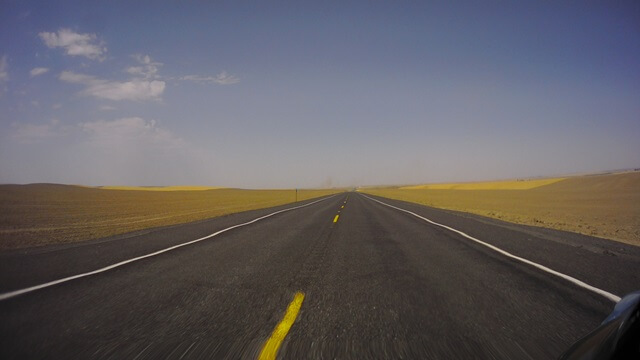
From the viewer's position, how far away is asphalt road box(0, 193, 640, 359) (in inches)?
113

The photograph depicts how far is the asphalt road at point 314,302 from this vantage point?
2.87 metres

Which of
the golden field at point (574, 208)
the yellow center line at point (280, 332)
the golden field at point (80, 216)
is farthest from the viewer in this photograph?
the golden field at point (574, 208)

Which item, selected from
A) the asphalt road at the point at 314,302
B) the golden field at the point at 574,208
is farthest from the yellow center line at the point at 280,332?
the golden field at the point at 574,208

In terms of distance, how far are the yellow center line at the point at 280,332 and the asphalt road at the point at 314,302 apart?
6 cm

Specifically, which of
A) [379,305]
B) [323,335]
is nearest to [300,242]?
[379,305]

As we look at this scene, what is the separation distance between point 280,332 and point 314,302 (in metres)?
0.99

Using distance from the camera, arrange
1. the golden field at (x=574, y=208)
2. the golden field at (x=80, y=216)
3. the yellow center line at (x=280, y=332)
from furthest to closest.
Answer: the golden field at (x=574, y=208) < the golden field at (x=80, y=216) < the yellow center line at (x=280, y=332)

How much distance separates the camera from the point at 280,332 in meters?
3.09

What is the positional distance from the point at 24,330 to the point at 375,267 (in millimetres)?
4931

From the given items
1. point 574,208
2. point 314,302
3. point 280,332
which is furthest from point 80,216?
point 574,208

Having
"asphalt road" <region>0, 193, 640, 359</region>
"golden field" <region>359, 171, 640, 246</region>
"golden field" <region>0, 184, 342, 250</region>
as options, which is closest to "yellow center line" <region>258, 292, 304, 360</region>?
"asphalt road" <region>0, 193, 640, 359</region>

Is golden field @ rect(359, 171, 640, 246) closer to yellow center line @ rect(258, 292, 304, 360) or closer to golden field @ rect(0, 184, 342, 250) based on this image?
yellow center line @ rect(258, 292, 304, 360)

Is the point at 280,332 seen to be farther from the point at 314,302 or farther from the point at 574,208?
the point at 574,208

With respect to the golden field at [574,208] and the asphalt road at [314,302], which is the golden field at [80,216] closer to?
the asphalt road at [314,302]
